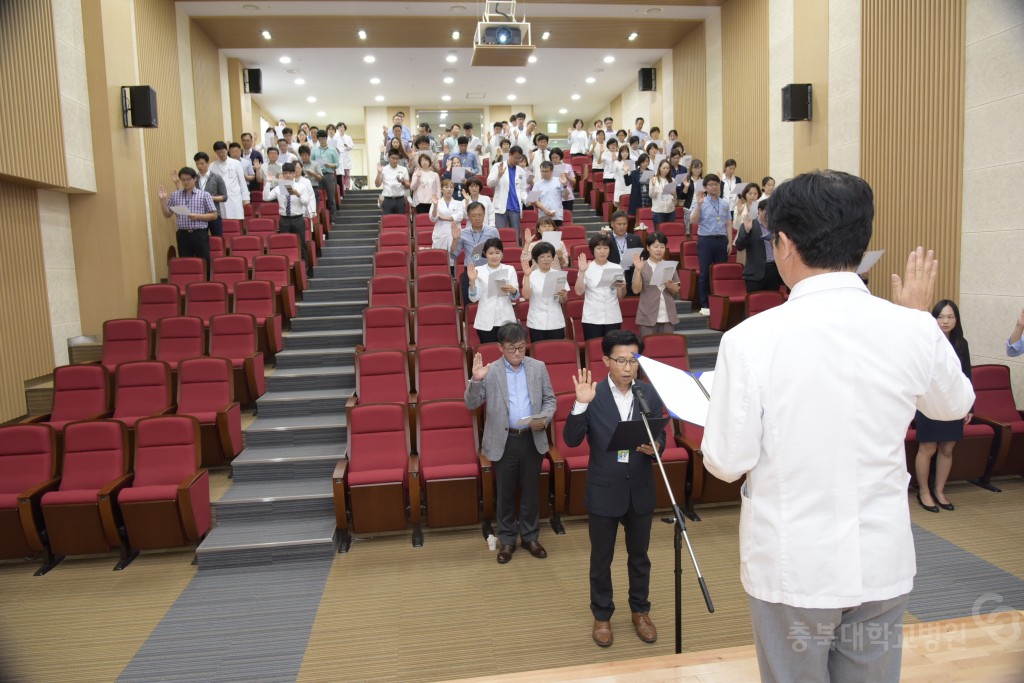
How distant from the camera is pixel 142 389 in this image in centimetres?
522

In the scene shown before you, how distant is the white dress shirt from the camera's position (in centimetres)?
108

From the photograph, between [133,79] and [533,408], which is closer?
[533,408]

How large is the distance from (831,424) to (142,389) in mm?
5453

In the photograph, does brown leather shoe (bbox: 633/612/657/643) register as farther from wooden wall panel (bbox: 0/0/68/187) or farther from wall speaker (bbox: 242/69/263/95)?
wall speaker (bbox: 242/69/263/95)

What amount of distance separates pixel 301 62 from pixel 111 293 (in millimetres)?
8373

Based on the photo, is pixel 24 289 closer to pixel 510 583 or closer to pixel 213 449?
pixel 213 449

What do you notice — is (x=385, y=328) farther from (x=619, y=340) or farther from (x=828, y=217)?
(x=828, y=217)

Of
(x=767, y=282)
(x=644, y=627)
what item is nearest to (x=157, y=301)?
(x=644, y=627)

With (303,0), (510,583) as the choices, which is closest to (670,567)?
(510,583)

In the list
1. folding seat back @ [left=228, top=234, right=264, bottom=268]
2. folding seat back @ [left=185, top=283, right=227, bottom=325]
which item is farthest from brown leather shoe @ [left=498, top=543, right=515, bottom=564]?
folding seat back @ [left=228, top=234, right=264, bottom=268]

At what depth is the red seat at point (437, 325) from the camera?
5984 millimetres

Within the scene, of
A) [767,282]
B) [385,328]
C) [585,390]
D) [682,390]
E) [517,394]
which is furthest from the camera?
[767,282]

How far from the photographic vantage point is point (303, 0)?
1001 cm

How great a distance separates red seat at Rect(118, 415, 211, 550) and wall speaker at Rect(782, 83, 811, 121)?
279 inches
